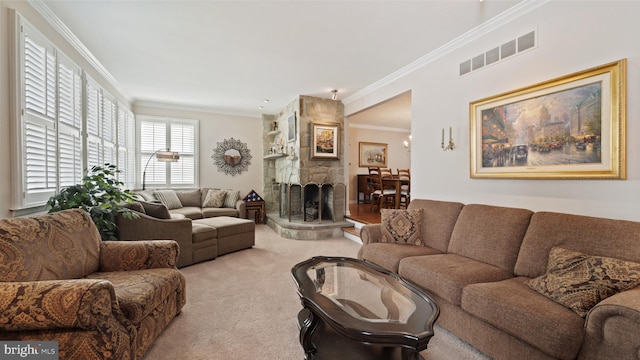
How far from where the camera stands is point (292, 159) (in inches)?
222

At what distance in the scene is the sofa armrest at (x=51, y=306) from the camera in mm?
1256

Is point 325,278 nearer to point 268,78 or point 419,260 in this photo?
point 419,260

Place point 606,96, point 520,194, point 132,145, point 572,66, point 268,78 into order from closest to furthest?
point 606,96, point 572,66, point 520,194, point 268,78, point 132,145

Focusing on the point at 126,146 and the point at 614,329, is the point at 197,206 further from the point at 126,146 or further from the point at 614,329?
the point at 614,329

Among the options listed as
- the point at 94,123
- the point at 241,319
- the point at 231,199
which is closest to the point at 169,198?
the point at 231,199

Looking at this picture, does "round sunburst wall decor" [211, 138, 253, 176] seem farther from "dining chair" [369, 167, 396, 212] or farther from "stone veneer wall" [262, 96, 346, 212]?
"dining chair" [369, 167, 396, 212]

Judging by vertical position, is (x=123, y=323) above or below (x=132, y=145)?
below

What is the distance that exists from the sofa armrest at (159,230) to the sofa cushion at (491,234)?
311cm

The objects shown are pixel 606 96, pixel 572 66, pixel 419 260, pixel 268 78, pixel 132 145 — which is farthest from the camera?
pixel 132 145

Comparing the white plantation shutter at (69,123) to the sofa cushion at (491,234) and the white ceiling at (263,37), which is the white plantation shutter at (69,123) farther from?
the sofa cushion at (491,234)

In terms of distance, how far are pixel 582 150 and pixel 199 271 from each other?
13.2 ft

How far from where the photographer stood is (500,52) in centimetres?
269

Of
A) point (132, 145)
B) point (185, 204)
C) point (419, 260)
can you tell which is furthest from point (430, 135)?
point (132, 145)

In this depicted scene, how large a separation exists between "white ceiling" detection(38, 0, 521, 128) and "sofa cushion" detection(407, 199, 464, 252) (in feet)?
6.10
